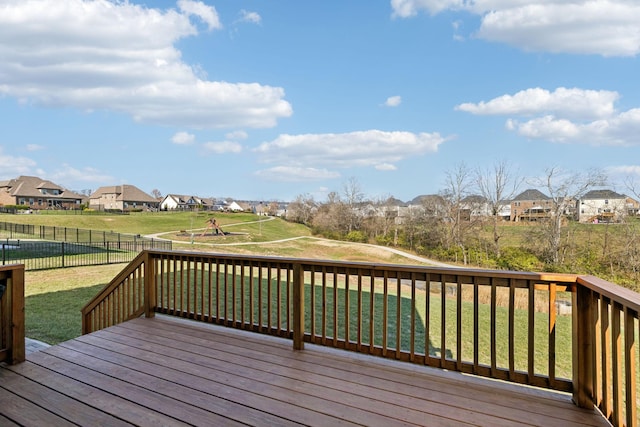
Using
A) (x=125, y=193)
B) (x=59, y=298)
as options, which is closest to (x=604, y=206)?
(x=59, y=298)

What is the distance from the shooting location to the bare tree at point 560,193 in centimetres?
1535

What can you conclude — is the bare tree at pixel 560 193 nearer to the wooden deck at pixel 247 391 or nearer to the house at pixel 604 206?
the house at pixel 604 206

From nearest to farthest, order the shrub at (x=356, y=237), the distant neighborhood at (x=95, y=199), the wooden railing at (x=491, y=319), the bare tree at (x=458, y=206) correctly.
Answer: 1. the wooden railing at (x=491, y=319)
2. the bare tree at (x=458, y=206)
3. the shrub at (x=356, y=237)
4. the distant neighborhood at (x=95, y=199)

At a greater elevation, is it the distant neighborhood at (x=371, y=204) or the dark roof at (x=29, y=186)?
the dark roof at (x=29, y=186)

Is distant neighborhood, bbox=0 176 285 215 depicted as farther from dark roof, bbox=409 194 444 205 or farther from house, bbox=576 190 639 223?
house, bbox=576 190 639 223

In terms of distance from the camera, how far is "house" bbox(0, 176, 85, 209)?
37.5 metres

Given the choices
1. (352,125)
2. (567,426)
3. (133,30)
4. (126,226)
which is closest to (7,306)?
(567,426)

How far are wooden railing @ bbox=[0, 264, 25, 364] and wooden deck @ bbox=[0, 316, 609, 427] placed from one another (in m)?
0.11

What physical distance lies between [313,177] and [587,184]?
18627mm

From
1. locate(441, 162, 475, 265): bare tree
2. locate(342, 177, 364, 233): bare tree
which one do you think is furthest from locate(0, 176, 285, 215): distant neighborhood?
locate(441, 162, 475, 265): bare tree

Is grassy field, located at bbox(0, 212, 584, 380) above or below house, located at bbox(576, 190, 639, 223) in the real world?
below

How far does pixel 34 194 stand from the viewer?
1526 inches

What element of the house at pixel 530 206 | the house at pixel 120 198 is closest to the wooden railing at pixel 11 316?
the house at pixel 530 206

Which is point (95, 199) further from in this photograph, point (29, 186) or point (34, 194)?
point (29, 186)
